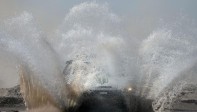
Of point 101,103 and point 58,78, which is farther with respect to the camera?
point 58,78

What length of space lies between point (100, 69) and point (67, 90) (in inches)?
128

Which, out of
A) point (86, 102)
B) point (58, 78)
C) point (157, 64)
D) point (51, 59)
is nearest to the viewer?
point (86, 102)

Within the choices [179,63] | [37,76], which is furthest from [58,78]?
[179,63]

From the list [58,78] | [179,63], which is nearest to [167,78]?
[179,63]

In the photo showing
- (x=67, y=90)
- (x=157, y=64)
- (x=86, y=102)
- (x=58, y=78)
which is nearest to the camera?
(x=86, y=102)

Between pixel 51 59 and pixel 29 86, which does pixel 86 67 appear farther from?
pixel 29 86

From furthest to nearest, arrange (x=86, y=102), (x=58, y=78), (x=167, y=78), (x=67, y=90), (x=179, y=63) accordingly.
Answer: (x=179, y=63)
(x=167, y=78)
(x=58, y=78)
(x=67, y=90)
(x=86, y=102)

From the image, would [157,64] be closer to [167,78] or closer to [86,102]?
[167,78]

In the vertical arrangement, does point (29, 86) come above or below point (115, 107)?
above

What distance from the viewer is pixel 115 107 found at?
1625cm

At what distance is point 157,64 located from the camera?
40.1 m

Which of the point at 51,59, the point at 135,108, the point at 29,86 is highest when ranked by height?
the point at 51,59

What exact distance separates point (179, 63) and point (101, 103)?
2252 centimetres

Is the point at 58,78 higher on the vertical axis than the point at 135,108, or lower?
higher
